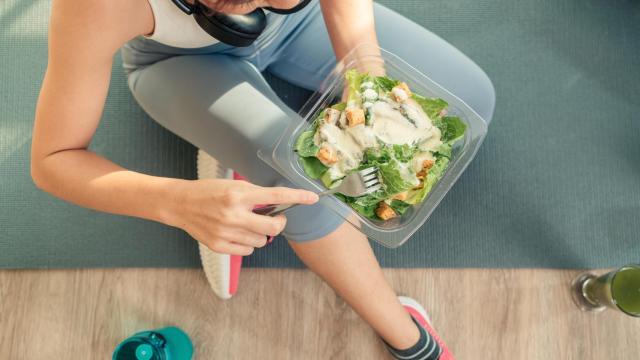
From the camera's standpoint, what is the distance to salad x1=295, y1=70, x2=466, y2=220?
0.71 m

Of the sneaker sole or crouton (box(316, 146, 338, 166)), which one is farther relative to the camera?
the sneaker sole

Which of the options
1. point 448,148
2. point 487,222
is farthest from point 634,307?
point 448,148

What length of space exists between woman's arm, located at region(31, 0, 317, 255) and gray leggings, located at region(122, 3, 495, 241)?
0.42 feet

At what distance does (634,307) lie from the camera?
3.41 ft

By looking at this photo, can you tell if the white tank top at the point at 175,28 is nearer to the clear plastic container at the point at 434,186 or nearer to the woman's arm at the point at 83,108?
the woman's arm at the point at 83,108

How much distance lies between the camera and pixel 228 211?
609 mm

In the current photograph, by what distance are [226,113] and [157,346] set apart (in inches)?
21.3

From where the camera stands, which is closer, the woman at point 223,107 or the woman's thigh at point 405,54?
the woman at point 223,107

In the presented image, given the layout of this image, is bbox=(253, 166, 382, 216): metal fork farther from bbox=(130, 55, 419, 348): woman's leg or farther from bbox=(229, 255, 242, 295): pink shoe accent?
bbox=(229, 255, 242, 295): pink shoe accent

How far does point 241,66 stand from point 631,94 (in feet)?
2.97

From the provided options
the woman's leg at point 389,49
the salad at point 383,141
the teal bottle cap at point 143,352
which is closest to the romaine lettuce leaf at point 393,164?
the salad at point 383,141

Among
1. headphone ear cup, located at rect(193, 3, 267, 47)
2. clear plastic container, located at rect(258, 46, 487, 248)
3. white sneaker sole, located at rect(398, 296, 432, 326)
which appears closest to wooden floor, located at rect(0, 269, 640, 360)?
white sneaker sole, located at rect(398, 296, 432, 326)

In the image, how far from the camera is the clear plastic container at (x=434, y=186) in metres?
0.78

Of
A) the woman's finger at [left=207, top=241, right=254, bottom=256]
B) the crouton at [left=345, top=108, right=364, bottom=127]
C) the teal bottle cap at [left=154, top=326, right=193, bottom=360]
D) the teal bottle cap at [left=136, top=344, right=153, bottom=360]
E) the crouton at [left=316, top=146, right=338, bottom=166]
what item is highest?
the crouton at [left=345, top=108, right=364, bottom=127]
